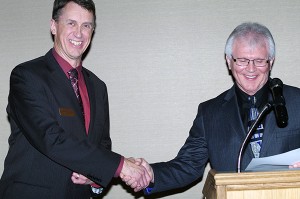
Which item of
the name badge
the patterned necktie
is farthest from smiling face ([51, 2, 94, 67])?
the patterned necktie

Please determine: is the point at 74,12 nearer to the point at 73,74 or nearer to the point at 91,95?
the point at 73,74

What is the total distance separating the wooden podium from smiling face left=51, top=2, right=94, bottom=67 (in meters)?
1.30

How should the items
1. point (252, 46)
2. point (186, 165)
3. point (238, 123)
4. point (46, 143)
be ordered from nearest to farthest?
point (46, 143), point (252, 46), point (238, 123), point (186, 165)

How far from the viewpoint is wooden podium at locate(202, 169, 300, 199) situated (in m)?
1.40

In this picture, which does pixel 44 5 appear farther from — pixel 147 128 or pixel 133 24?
pixel 147 128

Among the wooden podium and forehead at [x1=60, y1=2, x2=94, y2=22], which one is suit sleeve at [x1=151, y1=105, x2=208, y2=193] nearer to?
forehead at [x1=60, y1=2, x2=94, y2=22]

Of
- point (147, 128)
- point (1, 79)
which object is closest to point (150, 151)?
point (147, 128)

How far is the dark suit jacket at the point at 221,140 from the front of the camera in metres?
2.22

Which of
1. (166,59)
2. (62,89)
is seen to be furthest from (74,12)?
(166,59)

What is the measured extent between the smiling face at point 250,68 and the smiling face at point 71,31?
Answer: 2.98 feet

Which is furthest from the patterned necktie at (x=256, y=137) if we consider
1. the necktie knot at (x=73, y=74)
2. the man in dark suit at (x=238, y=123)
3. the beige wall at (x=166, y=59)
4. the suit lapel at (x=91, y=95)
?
the necktie knot at (x=73, y=74)

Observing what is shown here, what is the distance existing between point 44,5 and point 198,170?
5.77ft

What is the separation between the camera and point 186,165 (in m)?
2.58

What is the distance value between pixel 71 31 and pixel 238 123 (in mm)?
1135
